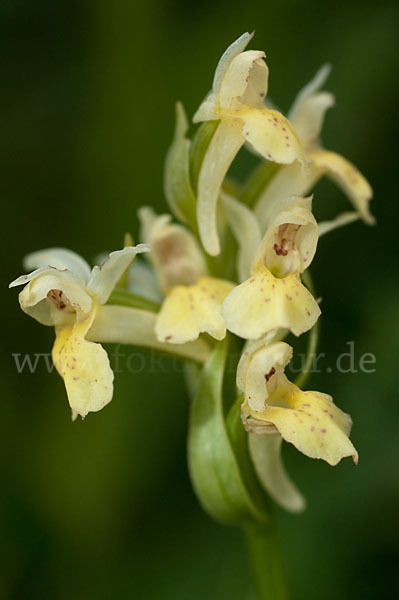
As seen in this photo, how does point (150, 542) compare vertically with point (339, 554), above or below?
below

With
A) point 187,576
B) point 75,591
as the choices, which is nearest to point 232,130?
point 187,576

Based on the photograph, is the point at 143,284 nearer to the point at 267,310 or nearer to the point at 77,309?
the point at 77,309

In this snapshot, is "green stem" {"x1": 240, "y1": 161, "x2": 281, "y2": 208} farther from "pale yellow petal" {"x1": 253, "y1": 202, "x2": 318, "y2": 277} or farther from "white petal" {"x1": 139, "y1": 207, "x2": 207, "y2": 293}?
"pale yellow petal" {"x1": 253, "y1": 202, "x2": 318, "y2": 277}

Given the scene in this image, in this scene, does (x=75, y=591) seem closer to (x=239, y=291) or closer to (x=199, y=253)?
(x=199, y=253)

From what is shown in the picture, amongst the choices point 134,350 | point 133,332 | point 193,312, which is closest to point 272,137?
point 193,312

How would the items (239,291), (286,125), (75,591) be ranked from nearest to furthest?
(239,291), (286,125), (75,591)

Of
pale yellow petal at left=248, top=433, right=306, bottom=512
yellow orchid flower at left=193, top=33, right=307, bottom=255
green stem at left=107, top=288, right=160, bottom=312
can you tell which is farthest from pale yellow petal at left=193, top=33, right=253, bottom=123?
pale yellow petal at left=248, top=433, right=306, bottom=512

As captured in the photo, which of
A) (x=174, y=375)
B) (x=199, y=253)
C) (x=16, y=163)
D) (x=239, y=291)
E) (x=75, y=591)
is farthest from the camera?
(x=16, y=163)

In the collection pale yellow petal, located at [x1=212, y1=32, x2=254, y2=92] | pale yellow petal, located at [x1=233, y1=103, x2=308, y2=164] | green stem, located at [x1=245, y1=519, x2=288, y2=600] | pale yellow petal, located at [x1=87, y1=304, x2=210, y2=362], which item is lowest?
green stem, located at [x1=245, y1=519, x2=288, y2=600]

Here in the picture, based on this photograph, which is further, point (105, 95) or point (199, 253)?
point (105, 95)
